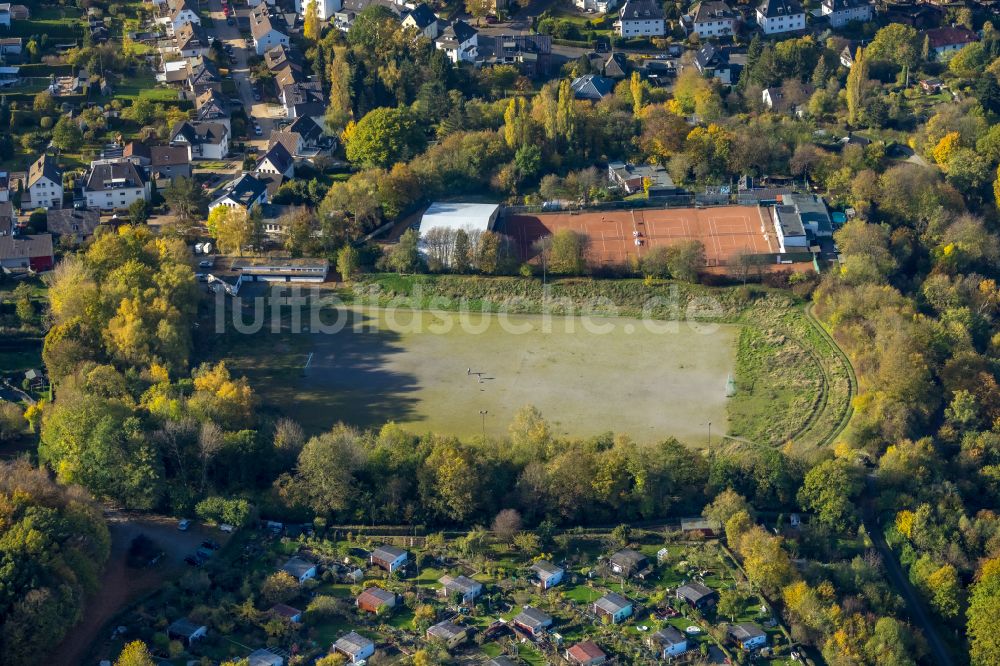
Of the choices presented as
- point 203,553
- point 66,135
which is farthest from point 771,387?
point 66,135

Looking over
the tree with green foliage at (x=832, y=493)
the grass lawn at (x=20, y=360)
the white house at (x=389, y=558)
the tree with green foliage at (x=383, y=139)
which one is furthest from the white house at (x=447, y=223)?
the tree with green foliage at (x=832, y=493)

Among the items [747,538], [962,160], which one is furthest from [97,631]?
[962,160]

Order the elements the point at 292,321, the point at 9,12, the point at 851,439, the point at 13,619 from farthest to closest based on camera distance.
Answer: the point at 9,12 < the point at 292,321 < the point at 851,439 < the point at 13,619

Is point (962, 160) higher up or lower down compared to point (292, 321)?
higher up

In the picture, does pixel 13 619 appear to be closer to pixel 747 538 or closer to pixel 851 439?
pixel 747 538

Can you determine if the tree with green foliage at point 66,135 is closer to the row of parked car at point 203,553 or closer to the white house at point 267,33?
the white house at point 267,33

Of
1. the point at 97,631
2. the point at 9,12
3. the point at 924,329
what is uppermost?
the point at 9,12

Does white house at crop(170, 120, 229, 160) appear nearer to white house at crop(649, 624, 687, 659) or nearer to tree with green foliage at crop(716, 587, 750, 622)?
tree with green foliage at crop(716, 587, 750, 622)
